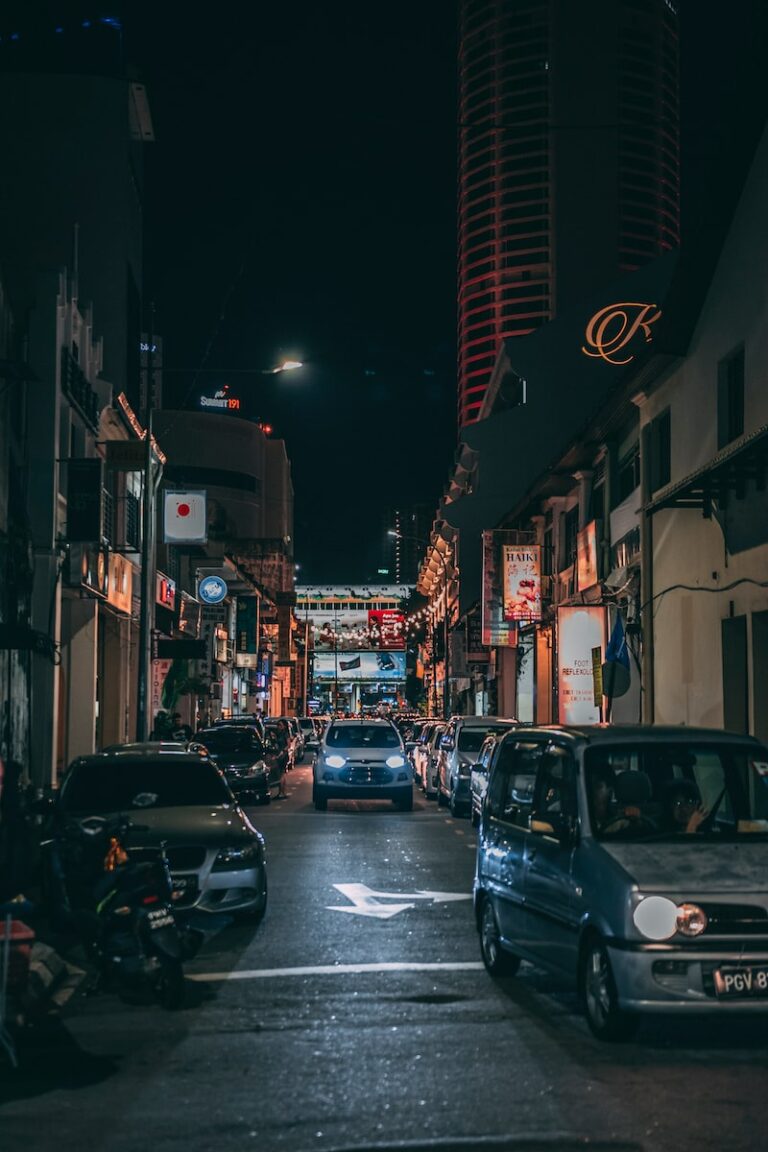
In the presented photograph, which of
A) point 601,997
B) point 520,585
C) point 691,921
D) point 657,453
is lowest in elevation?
point 601,997

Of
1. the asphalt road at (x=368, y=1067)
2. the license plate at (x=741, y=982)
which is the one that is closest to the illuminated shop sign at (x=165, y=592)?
the asphalt road at (x=368, y=1067)

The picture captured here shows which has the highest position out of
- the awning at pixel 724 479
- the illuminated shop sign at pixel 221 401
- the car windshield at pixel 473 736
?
the illuminated shop sign at pixel 221 401

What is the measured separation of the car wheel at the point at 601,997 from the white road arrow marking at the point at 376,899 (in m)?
5.20

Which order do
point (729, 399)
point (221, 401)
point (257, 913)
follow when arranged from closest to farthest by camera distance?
1. point (257, 913)
2. point (729, 399)
3. point (221, 401)

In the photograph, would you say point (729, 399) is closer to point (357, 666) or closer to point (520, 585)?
point (520, 585)

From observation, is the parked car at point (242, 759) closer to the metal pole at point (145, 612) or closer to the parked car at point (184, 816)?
the metal pole at point (145, 612)

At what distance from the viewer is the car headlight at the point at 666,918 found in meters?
7.83

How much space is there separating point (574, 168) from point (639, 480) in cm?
17801

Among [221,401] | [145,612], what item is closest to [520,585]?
[145,612]

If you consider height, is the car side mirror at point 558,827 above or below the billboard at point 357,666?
below

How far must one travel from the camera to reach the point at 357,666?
188m

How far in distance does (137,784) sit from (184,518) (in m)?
33.3

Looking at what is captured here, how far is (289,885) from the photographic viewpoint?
15.9m

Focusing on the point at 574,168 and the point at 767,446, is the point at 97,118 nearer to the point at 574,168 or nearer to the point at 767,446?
the point at 767,446
